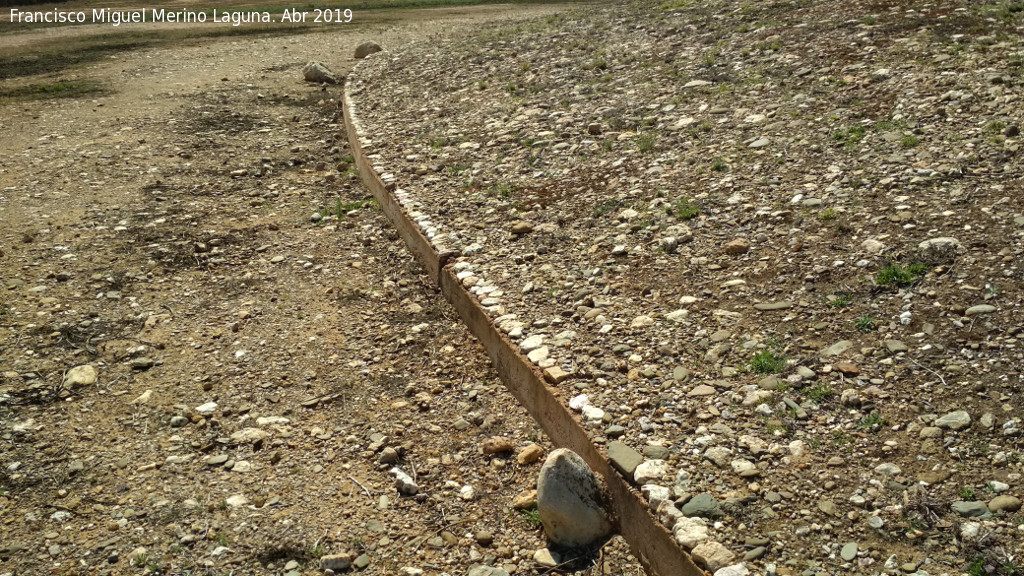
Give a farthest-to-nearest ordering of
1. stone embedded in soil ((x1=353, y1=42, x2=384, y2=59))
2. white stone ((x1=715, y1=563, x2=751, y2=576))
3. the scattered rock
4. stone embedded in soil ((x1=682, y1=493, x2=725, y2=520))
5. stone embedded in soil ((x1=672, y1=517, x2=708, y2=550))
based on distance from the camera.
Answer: stone embedded in soil ((x1=353, y1=42, x2=384, y2=59)) < the scattered rock < stone embedded in soil ((x1=682, y1=493, x2=725, y2=520)) < stone embedded in soil ((x1=672, y1=517, x2=708, y2=550)) < white stone ((x1=715, y1=563, x2=751, y2=576))

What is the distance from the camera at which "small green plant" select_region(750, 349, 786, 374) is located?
414cm

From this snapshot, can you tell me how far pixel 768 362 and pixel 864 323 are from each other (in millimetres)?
538

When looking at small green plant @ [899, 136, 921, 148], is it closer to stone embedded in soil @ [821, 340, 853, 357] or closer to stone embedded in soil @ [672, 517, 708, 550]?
Result: stone embedded in soil @ [821, 340, 853, 357]

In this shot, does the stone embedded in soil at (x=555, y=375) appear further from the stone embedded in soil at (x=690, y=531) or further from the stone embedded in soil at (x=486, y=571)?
Answer: the stone embedded in soil at (x=690, y=531)

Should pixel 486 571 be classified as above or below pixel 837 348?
below

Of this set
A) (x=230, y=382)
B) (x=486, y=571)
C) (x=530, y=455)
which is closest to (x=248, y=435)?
(x=230, y=382)

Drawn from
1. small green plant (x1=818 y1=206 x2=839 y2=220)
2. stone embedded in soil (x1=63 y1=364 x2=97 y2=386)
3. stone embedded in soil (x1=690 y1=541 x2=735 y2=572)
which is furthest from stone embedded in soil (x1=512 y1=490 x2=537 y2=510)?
stone embedded in soil (x1=63 y1=364 x2=97 y2=386)

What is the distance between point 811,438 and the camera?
3.70m

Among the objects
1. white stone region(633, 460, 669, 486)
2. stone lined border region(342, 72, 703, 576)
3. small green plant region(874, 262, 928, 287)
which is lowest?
stone lined border region(342, 72, 703, 576)

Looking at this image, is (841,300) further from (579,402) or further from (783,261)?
(579,402)

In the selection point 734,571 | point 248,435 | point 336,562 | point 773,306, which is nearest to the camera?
point 734,571

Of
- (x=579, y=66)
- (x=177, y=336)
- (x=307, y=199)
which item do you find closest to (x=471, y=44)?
(x=579, y=66)

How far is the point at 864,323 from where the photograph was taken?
4.27m

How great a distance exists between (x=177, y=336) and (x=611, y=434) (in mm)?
3252
